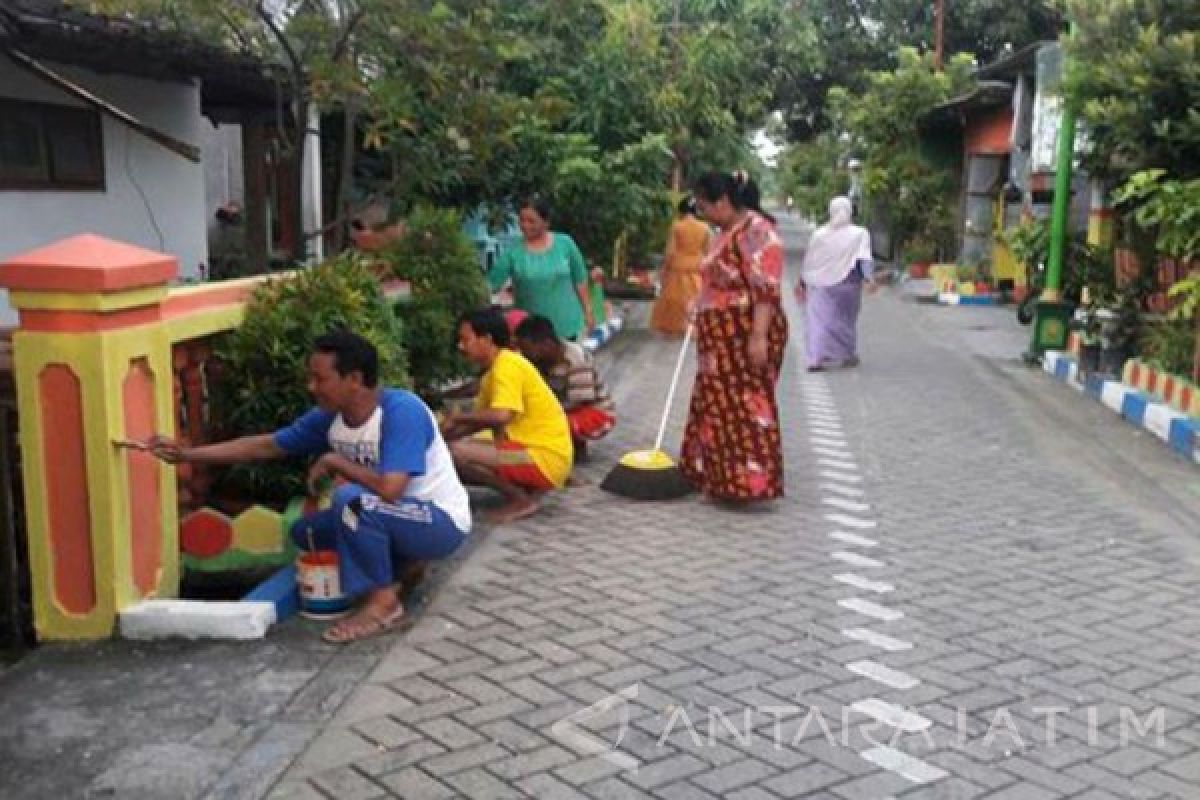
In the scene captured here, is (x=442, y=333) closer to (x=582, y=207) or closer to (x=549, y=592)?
(x=549, y=592)

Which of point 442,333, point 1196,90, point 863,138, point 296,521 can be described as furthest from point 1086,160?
point 863,138

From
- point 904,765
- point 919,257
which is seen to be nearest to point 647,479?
point 904,765

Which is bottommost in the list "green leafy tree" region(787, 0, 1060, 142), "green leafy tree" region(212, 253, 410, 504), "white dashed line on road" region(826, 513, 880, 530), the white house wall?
"white dashed line on road" region(826, 513, 880, 530)

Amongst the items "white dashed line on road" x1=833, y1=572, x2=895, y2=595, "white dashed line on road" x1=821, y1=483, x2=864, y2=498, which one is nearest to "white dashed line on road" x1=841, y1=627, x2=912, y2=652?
"white dashed line on road" x1=833, y1=572, x2=895, y2=595

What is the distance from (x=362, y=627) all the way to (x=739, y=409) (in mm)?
2464

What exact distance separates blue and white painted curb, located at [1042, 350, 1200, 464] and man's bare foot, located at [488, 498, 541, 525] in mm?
4245

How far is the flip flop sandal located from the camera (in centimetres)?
418

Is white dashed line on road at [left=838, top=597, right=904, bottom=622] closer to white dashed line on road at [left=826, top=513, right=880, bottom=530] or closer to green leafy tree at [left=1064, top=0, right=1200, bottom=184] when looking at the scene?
white dashed line on road at [left=826, top=513, right=880, bottom=530]

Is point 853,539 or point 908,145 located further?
point 908,145

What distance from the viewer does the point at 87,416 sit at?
3.94m

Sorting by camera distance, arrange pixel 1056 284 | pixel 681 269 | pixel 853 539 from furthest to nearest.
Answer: pixel 681 269, pixel 1056 284, pixel 853 539

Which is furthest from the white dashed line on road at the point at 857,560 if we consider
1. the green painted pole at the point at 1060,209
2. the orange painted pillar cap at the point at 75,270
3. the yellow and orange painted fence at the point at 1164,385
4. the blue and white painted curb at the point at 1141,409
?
the green painted pole at the point at 1060,209

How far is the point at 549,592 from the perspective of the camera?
477cm

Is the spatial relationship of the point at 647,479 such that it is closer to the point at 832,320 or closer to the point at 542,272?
the point at 542,272
